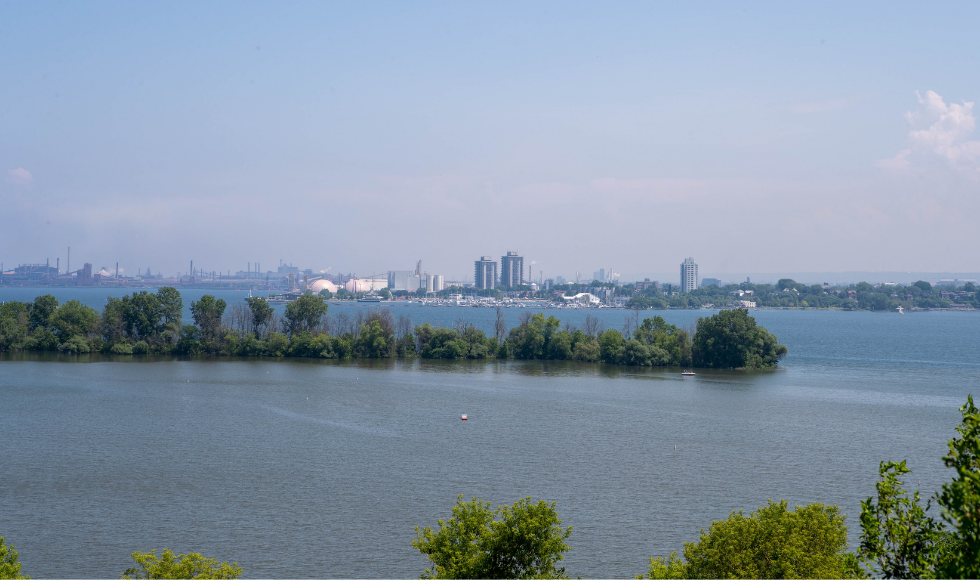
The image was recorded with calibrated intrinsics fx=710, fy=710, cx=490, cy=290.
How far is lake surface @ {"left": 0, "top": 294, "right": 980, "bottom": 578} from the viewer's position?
66.2 feet

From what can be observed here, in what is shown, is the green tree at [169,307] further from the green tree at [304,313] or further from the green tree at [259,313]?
the green tree at [304,313]

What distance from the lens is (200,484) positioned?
82.2 feet

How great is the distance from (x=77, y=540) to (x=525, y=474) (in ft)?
47.9

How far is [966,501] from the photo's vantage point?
19.9 feet

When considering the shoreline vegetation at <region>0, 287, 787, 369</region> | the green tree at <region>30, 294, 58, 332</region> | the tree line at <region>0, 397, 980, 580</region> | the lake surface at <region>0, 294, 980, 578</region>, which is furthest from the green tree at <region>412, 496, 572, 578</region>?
the green tree at <region>30, 294, 58, 332</region>

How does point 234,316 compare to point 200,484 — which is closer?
point 200,484

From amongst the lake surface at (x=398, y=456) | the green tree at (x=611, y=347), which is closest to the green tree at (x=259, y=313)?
the lake surface at (x=398, y=456)

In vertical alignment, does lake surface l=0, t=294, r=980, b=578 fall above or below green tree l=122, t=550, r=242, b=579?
below

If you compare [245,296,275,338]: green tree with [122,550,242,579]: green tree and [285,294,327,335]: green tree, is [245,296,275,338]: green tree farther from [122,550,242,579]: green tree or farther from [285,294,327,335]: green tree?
[122,550,242,579]: green tree

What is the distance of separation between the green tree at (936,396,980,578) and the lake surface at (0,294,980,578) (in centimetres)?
1282

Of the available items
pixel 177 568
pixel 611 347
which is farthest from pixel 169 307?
pixel 177 568

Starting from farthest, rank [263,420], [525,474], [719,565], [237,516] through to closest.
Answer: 1. [263,420]
2. [525,474]
3. [237,516]
4. [719,565]

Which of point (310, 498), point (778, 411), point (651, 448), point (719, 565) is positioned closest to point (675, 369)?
point (778, 411)

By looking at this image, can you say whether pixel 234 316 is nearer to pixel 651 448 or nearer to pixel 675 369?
pixel 675 369
